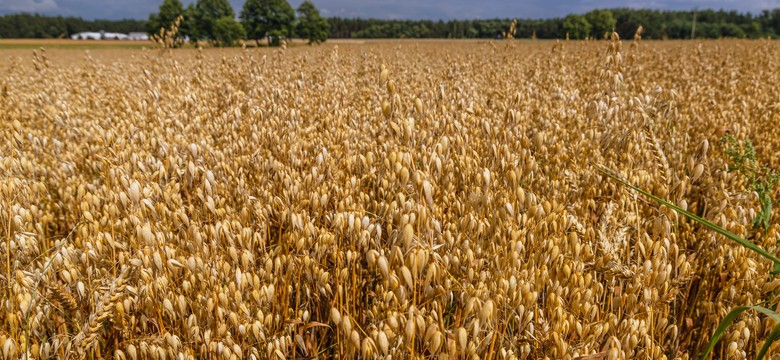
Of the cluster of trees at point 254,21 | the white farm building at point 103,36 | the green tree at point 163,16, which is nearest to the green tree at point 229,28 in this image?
the cluster of trees at point 254,21

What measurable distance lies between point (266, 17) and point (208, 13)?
14.2 metres

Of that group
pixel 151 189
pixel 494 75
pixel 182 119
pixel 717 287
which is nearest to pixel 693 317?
pixel 717 287

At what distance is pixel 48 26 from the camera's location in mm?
132250

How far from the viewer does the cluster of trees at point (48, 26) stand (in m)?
123

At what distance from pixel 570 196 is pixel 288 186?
1686mm

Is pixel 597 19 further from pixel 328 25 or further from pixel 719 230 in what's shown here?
pixel 719 230

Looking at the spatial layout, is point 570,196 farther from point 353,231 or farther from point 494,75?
point 494,75

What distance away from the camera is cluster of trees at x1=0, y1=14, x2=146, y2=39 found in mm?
122625

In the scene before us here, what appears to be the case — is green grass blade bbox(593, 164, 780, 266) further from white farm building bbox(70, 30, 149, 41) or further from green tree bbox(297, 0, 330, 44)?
white farm building bbox(70, 30, 149, 41)

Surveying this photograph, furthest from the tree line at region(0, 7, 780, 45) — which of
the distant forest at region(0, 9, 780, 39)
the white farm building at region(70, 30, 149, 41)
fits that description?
the white farm building at region(70, 30, 149, 41)

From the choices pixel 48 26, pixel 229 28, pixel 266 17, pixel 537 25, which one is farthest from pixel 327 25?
pixel 48 26

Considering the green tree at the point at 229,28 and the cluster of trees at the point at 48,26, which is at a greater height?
the cluster of trees at the point at 48,26

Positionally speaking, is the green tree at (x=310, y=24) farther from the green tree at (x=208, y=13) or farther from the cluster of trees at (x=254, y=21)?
the green tree at (x=208, y=13)

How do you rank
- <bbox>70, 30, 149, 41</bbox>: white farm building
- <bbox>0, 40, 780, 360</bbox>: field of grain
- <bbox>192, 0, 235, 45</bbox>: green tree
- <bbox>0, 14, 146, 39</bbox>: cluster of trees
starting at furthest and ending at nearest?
<bbox>70, 30, 149, 41</bbox>: white farm building
<bbox>0, 14, 146, 39</bbox>: cluster of trees
<bbox>192, 0, 235, 45</bbox>: green tree
<bbox>0, 40, 780, 360</bbox>: field of grain
